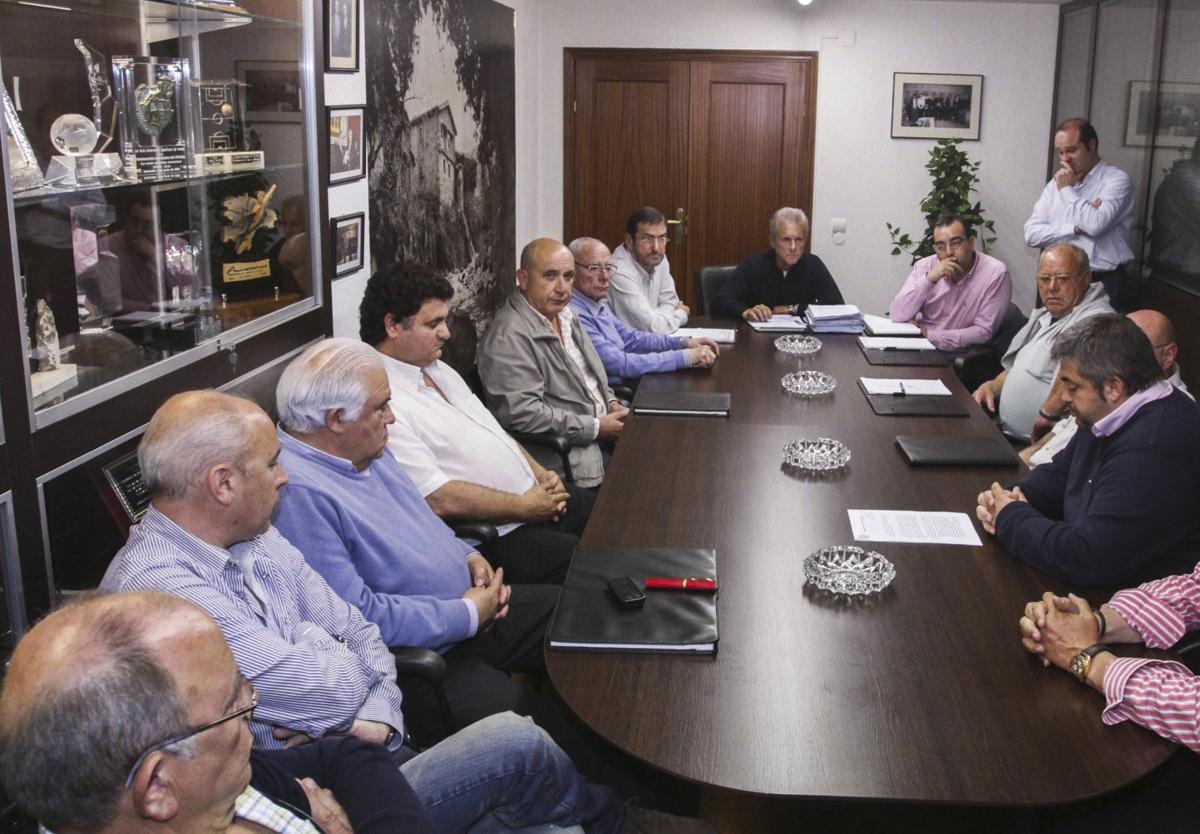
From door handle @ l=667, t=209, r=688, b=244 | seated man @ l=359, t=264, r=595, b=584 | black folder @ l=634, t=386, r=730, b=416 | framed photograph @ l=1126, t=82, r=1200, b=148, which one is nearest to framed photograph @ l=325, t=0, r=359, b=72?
seated man @ l=359, t=264, r=595, b=584

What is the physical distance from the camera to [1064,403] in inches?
127

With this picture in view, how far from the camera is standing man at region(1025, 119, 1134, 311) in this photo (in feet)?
19.2

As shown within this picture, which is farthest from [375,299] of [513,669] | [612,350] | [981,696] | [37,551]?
[981,696]

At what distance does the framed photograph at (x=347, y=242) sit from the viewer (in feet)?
11.9

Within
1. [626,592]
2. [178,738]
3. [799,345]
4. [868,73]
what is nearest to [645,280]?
[799,345]

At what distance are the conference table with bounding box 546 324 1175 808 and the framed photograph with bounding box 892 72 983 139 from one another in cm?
489

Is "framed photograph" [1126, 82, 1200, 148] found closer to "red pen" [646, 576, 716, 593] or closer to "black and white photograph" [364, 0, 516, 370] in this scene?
"black and white photograph" [364, 0, 516, 370]

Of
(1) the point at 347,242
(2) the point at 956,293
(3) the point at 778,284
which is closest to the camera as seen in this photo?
(1) the point at 347,242

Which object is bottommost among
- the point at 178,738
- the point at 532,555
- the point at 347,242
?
the point at 532,555

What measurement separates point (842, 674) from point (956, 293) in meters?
3.79

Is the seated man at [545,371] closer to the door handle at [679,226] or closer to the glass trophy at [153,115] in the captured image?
the glass trophy at [153,115]

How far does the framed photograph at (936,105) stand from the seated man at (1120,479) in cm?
517

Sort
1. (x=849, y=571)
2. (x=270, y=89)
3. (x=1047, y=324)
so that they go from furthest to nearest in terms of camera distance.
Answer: (x=1047, y=324), (x=270, y=89), (x=849, y=571)

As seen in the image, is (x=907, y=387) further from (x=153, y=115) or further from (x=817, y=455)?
(x=153, y=115)
